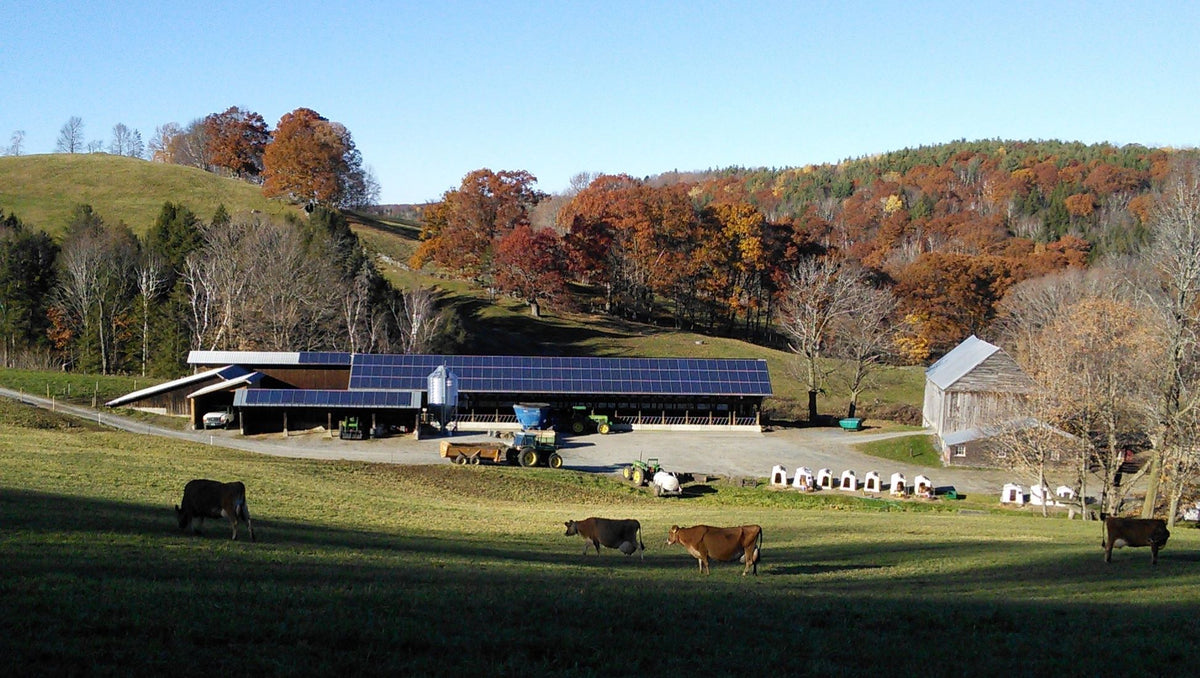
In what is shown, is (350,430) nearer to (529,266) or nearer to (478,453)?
(478,453)

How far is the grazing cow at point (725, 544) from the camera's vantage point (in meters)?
16.4

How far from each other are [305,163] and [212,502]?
93.0 meters

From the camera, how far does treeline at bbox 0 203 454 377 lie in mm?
67250

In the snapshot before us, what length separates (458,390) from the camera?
55156 mm

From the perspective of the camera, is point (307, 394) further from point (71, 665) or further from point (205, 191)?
point (205, 191)

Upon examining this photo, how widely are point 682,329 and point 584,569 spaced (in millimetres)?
82734

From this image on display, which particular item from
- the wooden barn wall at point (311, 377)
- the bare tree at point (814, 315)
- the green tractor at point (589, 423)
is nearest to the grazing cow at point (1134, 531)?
the green tractor at point (589, 423)

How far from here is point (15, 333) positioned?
68125 mm

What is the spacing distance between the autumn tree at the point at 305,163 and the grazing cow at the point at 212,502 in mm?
91793

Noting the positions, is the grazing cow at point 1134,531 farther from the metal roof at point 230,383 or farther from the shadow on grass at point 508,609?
the metal roof at point 230,383

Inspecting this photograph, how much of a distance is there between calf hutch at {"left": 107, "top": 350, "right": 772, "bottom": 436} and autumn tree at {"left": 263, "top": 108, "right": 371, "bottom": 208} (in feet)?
161

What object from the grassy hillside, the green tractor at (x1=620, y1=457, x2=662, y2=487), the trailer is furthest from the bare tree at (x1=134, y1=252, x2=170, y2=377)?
the green tractor at (x1=620, y1=457, x2=662, y2=487)

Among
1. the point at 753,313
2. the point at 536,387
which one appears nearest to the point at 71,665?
the point at 536,387

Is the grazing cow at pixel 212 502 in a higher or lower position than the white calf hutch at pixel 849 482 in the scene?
higher
